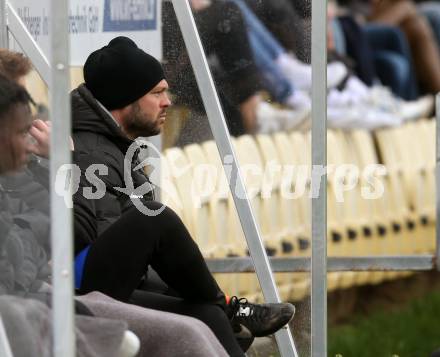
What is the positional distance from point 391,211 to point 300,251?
3400 mm

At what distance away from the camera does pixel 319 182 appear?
5332 millimetres

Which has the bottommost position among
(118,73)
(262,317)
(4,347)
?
(262,317)

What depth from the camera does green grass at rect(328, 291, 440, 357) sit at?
814 cm

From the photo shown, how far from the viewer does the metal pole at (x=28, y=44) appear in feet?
18.0

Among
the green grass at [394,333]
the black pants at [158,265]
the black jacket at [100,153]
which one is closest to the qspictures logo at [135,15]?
the black jacket at [100,153]

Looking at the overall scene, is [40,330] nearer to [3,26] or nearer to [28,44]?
[28,44]

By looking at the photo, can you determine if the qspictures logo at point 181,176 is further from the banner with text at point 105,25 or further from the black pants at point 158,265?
the banner with text at point 105,25

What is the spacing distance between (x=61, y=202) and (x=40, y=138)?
2.01 feet

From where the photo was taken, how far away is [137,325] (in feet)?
15.2

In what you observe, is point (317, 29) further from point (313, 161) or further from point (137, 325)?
point (137, 325)

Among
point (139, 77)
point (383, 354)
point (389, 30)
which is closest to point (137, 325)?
point (139, 77)

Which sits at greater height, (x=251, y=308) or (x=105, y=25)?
(x=105, y=25)

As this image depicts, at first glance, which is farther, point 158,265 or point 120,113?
point 120,113

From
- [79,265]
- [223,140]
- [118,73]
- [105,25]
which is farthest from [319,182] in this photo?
[105,25]
